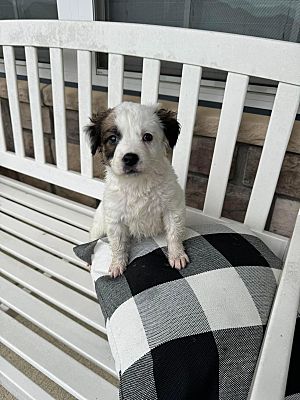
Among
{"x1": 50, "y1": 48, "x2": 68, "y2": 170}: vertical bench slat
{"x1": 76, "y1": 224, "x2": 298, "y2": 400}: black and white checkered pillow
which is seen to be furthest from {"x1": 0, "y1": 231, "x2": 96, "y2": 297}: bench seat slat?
{"x1": 50, "y1": 48, "x2": 68, "y2": 170}: vertical bench slat

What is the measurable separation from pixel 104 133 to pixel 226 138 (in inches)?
13.4

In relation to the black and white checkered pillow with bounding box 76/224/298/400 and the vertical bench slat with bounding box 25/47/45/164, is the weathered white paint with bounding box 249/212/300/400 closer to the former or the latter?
the black and white checkered pillow with bounding box 76/224/298/400

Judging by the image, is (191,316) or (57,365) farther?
(57,365)

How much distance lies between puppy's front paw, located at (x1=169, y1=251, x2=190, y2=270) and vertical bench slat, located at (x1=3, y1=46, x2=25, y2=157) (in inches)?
32.5

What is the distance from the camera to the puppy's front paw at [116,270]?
786mm

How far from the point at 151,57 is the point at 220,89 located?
0.27 metres

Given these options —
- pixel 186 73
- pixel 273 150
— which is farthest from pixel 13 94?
pixel 273 150

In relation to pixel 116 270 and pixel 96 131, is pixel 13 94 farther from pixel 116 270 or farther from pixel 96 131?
pixel 116 270

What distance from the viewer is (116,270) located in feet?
2.60

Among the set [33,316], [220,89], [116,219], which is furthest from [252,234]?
[33,316]

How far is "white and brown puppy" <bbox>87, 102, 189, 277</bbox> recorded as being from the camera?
0.73 meters

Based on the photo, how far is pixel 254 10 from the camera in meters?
0.95

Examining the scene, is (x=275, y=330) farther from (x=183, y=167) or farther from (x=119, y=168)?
(x=183, y=167)

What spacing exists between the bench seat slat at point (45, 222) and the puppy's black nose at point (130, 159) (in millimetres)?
457
